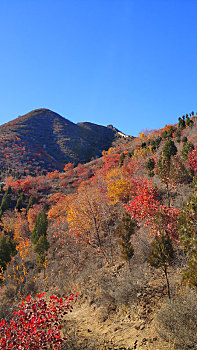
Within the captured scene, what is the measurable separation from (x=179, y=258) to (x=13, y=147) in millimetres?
86006

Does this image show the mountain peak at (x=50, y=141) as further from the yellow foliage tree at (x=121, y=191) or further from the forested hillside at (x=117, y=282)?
the forested hillside at (x=117, y=282)

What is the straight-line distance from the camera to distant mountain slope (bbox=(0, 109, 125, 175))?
259ft

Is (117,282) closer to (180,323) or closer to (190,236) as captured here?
(180,323)

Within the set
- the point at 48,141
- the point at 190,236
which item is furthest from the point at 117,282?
the point at 48,141

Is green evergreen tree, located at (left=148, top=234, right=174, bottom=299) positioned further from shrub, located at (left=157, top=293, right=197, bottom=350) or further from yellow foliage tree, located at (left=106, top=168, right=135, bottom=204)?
yellow foliage tree, located at (left=106, top=168, right=135, bottom=204)

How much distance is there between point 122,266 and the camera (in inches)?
442

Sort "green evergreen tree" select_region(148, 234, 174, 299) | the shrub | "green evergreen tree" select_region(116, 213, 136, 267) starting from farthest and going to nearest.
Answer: "green evergreen tree" select_region(116, 213, 136, 267) < "green evergreen tree" select_region(148, 234, 174, 299) < the shrub

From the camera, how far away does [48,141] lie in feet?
357

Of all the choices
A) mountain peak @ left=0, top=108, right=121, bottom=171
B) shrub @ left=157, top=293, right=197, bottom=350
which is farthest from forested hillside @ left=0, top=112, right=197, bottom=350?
mountain peak @ left=0, top=108, right=121, bottom=171

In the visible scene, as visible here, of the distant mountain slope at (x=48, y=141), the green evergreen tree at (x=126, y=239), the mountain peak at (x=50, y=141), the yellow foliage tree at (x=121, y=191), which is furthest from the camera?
the mountain peak at (x=50, y=141)

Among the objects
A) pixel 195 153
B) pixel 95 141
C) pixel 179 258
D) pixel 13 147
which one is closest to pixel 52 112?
pixel 95 141

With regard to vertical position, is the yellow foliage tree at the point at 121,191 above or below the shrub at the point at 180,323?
above

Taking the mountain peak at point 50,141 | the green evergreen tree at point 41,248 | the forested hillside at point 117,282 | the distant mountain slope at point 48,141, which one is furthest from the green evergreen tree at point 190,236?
the mountain peak at point 50,141

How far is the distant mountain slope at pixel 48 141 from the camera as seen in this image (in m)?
79.0
